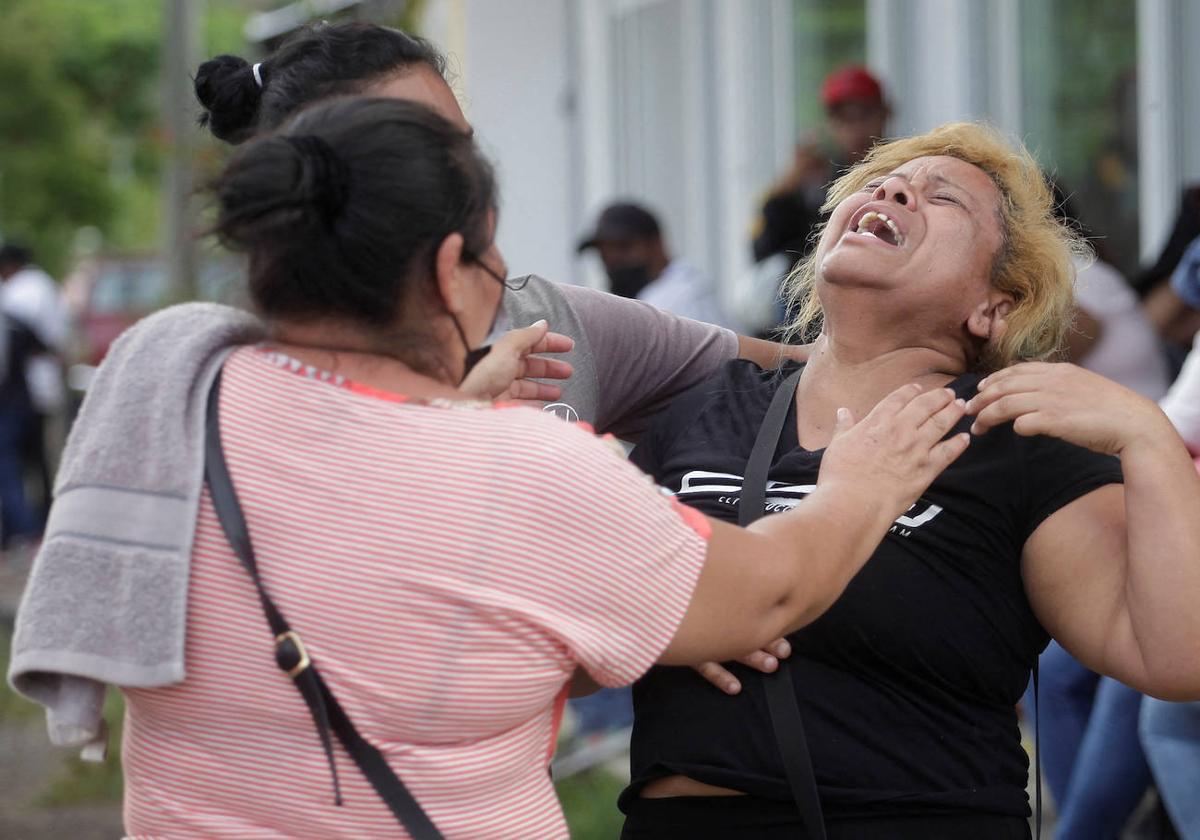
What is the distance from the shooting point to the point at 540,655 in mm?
1852

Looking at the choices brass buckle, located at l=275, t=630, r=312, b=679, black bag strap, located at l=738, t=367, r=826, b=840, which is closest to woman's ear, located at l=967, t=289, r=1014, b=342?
black bag strap, located at l=738, t=367, r=826, b=840

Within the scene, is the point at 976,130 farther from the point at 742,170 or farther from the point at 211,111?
the point at 742,170

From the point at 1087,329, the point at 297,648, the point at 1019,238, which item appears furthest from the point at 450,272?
the point at 1087,329

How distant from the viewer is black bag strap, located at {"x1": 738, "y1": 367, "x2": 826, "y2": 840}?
230 cm

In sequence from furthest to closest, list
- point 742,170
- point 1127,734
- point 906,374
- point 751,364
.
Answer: point 742,170 → point 1127,734 → point 751,364 → point 906,374

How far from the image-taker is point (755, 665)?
7.73 feet

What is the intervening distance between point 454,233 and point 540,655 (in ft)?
1.64

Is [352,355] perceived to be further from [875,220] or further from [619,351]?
[875,220]

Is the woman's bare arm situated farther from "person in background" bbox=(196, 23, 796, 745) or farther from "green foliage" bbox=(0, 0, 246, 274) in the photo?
"green foliage" bbox=(0, 0, 246, 274)

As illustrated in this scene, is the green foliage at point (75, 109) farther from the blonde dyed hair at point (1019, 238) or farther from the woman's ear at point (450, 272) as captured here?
the woman's ear at point (450, 272)

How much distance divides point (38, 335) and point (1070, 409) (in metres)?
11.3

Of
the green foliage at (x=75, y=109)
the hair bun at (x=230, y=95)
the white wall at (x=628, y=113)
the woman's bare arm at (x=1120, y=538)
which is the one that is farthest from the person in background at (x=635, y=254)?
the green foliage at (x=75, y=109)

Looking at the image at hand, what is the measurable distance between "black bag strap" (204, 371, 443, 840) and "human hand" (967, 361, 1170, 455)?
985mm

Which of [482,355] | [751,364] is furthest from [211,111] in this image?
[751,364]
